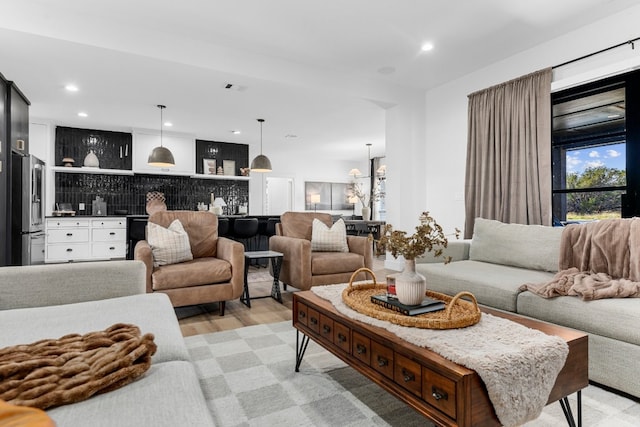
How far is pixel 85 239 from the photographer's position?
6609mm

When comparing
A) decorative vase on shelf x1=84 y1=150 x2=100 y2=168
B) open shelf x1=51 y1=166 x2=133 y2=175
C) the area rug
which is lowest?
the area rug

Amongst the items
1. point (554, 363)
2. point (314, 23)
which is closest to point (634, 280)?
point (554, 363)

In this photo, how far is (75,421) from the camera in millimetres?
830

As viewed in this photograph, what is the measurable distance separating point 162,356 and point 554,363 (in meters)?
1.35

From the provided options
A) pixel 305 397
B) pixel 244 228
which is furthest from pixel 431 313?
pixel 244 228

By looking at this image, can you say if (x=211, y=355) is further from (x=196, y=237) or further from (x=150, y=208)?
(x=150, y=208)

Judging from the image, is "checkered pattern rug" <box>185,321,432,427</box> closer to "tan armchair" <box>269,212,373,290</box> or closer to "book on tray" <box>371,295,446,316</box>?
"book on tray" <box>371,295,446,316</box>

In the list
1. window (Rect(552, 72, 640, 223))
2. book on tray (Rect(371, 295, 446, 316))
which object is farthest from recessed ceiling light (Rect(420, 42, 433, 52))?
book on tray (Rect(371, 295, 446, 316))

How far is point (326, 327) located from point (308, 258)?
178 centimetres

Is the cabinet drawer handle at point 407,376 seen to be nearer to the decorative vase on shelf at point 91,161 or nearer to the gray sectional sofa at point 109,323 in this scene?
the gray sectional sofa at point 109,323

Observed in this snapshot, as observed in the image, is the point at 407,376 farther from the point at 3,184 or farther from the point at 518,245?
the point at 3,184

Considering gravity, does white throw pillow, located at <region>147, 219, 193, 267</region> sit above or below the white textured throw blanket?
above

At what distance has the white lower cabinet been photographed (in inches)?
250

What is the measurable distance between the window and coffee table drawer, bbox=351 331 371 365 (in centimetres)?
330
